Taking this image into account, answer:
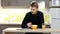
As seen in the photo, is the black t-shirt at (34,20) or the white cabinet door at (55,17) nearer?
the black t-shirt at (34,20)

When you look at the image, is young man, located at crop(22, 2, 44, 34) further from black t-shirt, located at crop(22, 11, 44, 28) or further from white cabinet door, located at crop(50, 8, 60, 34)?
white cabinet door, located at crop(50, 8, 60, 34)

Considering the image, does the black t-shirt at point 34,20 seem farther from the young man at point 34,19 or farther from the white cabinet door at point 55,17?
the white cabinet door at point 55,17

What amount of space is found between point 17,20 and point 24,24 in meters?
1.42

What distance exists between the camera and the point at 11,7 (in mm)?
4754

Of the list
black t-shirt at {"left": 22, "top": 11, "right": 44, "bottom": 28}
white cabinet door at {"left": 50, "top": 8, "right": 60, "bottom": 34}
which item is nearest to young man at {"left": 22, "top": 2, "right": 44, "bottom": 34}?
black t-shirt at {"left": 22, "top": 11, "right": 44, "bottom": 28}

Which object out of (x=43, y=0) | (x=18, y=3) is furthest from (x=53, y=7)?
(x=18, y=3)

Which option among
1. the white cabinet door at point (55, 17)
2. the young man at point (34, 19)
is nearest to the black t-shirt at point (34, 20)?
the young man at point (34, 19)

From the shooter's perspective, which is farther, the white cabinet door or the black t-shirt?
the white cabinet door

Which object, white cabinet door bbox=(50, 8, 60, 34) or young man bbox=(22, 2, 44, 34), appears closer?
young man bbox=(22, 2, 44, 34)

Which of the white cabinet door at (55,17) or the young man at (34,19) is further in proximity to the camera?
the white cabinet door at (55,17)

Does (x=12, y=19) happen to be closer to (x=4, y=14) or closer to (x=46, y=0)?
(x=4, y=14)

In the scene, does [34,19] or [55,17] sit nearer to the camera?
[34,19]

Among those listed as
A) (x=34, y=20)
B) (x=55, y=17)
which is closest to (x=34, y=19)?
(x=34, y=20)

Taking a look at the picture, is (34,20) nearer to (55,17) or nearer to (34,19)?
(34,19)
